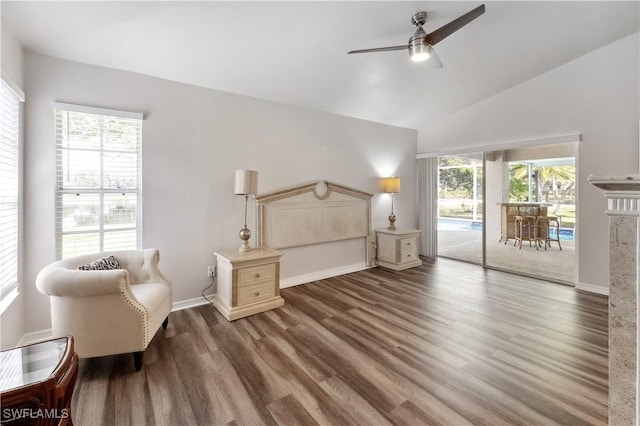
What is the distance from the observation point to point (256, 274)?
305 cm

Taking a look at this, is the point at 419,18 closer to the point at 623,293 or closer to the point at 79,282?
the point at 623,293

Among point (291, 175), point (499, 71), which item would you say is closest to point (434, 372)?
point (291, 175)

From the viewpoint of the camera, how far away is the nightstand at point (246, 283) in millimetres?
2898

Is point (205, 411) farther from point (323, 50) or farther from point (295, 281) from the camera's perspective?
point (323, 50)

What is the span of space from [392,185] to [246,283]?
303cm

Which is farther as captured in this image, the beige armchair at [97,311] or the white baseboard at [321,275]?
the white baseboard at [321,275]

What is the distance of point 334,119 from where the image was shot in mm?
4379

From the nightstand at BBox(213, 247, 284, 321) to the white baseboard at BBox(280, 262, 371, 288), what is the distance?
0.72m

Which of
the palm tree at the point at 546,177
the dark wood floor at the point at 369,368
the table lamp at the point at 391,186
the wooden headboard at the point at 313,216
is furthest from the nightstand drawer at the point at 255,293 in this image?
the palm tree at the point at 546,177

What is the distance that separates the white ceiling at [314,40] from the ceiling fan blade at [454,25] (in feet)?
1.54

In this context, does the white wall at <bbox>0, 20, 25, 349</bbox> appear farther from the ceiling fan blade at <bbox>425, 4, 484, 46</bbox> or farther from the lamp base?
the ceiling fan blade at <bbox>425, 4, 484, 46</bbox>

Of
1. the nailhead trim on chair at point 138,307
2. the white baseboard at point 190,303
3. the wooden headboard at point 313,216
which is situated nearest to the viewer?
the nailhead trim on chair at point 138,307

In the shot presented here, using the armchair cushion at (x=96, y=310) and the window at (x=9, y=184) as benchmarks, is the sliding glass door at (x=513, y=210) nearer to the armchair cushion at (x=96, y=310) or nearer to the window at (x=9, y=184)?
the armchair cushion at (x=96, y=310)
